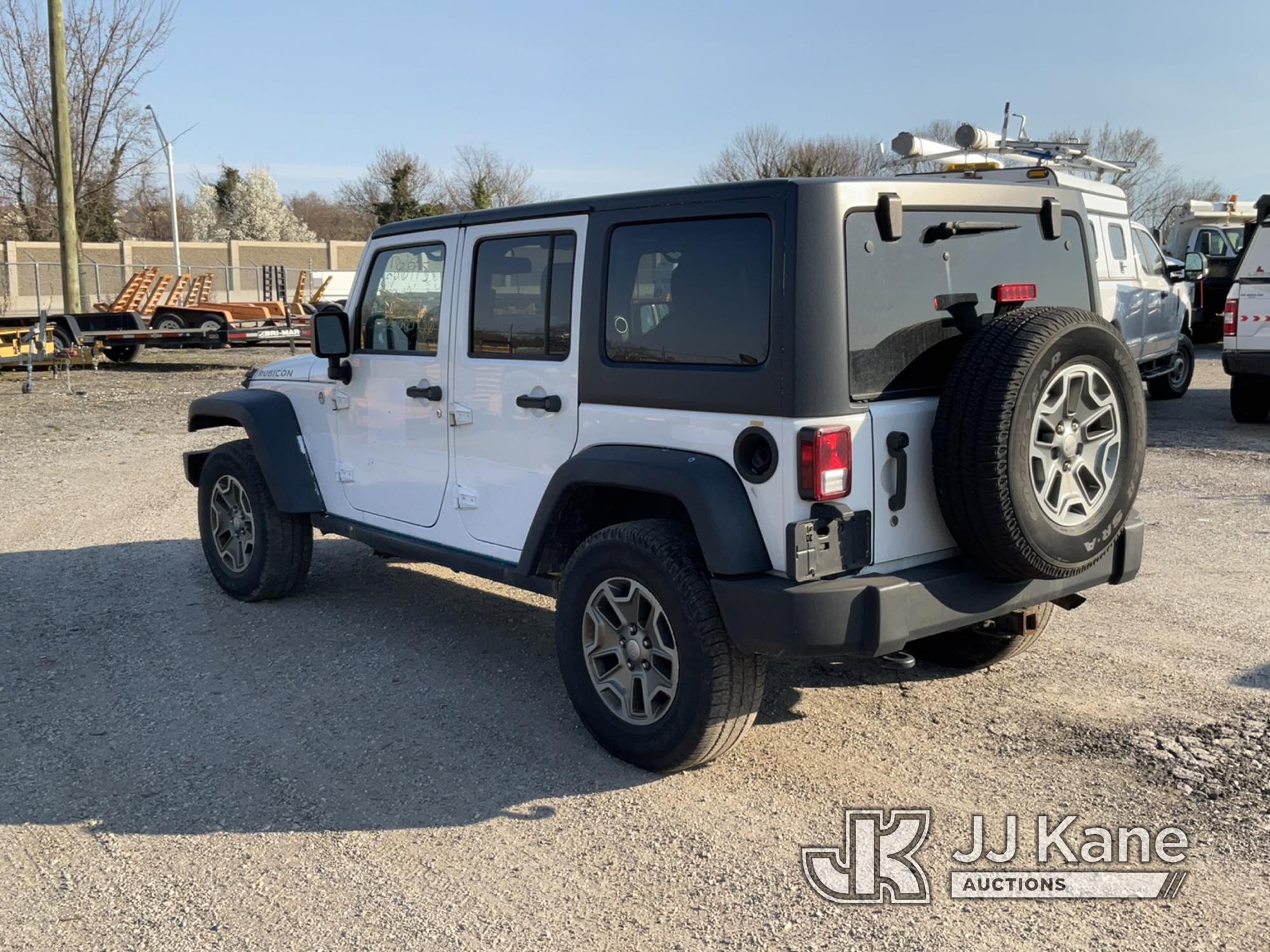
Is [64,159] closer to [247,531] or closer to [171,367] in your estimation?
[171,367]

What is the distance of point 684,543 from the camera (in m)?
3.96

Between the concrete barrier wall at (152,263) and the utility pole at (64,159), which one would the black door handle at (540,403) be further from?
the concrete barrier wall at (152,263)

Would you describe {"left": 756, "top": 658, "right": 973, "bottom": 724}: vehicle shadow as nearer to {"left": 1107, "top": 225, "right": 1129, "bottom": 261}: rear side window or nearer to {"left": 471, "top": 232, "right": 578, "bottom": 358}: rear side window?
{"left": 471, "top": 232, "right": 578, "bottom": 358}: rear side window

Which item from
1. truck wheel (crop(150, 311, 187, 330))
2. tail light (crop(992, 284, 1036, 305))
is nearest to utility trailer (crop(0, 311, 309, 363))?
truck wheel (crop(150, 311, 187, 330))

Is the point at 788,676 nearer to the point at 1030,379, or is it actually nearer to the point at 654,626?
the point at 654,626

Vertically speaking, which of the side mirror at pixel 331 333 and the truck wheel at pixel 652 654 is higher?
the side mirror at pixel 331 333

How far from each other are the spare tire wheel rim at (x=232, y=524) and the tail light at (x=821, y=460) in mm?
3653

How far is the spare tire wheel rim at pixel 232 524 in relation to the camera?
6.35 m

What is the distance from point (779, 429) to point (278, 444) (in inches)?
132

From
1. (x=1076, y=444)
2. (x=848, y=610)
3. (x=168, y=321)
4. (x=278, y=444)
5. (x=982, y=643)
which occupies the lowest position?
(x=982, y=643)

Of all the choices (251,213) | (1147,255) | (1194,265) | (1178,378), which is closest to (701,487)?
(1147,255)

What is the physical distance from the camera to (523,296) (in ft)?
15.6

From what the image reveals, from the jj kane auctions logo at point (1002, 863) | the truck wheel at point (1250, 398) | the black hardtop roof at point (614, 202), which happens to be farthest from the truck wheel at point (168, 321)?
the jj kane auctions logo at point (1002, 863)

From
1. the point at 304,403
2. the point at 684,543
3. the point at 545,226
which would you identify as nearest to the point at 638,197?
the point at 545,226
